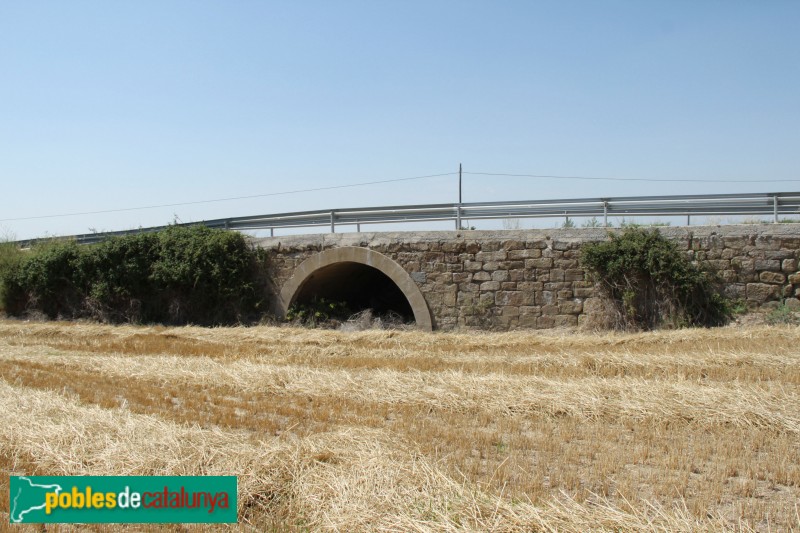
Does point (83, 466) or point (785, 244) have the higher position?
point (785, 244)

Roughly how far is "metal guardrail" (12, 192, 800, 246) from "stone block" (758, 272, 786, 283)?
1207mm

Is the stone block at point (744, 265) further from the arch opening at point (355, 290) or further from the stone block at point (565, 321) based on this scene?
the arch opening at point (355, 290)

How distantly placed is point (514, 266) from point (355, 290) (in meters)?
6.61

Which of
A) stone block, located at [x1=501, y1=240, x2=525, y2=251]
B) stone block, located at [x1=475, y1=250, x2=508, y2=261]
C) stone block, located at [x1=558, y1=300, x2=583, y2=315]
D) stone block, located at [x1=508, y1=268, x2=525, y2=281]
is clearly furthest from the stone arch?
stone block, located at [x1=558, y1=300, x2=583, y2=315]

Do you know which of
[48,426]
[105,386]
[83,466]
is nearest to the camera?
[83,466]

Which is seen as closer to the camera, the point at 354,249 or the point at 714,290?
the point at 714,290

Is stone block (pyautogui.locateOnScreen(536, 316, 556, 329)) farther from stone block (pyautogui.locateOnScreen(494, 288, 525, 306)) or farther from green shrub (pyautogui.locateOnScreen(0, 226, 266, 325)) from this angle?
green shrub (pyautogui.locateOnScreen(0, 226, 266, 325))

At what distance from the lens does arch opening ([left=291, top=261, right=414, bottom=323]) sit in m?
17.9

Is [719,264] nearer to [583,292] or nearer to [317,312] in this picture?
[583,292]

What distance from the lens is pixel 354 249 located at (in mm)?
16516

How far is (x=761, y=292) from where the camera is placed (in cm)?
1355

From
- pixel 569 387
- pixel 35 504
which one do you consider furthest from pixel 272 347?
pixel 35 504

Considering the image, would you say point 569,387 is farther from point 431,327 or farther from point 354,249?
point 354,249

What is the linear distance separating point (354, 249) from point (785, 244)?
383 inches
